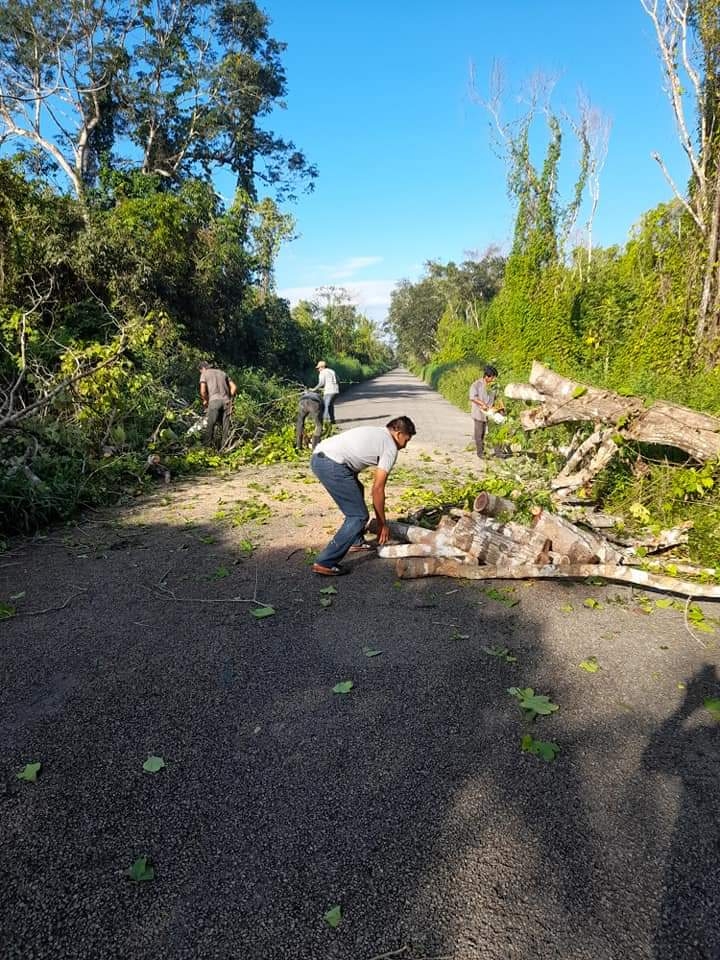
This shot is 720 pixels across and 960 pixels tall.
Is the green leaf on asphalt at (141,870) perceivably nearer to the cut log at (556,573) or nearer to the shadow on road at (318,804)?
the shadow on road at (318,804)

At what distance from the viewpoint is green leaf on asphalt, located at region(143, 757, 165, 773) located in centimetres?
282

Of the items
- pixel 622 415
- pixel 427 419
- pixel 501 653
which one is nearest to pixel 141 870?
pixel 501 653

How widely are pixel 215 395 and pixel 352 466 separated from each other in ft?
21.1

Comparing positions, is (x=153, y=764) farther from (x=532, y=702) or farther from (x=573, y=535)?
(x=573, y=535)

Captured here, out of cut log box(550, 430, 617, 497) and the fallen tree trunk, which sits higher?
the fallen tree trunk

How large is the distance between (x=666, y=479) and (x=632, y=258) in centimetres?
1123

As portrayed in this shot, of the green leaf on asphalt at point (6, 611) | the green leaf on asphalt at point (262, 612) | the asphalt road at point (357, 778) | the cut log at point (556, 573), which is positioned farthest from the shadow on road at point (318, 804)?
the cut log at point (556, 573)

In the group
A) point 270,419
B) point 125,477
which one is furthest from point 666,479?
point 270,419

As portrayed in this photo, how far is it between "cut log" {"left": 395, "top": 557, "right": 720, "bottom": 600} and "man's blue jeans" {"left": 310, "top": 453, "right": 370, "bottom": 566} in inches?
20.8

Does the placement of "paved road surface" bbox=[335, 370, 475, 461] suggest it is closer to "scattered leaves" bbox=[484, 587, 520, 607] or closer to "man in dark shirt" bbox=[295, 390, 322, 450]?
"man in dark shirt" bbox=[295, 390, 322, 450]

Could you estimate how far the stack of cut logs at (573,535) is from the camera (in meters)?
5.04

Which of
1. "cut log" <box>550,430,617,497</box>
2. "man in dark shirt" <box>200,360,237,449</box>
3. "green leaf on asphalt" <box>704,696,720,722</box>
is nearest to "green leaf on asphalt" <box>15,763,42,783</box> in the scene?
"green leaf on asphalt" <box>704,696,720,722</box>

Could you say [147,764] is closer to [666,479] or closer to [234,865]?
[234,865]

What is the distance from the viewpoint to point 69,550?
617 cm
